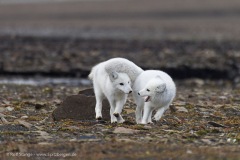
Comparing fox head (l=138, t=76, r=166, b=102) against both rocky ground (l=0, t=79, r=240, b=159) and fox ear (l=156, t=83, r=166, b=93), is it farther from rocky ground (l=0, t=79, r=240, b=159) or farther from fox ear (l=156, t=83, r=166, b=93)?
rocky ground (l=0, t=79, r=240, b=159)

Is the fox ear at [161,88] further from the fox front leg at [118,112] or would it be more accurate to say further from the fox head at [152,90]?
the fox front leg at [118,112]

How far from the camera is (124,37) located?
35750 millimetres

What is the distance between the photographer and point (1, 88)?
18.0m

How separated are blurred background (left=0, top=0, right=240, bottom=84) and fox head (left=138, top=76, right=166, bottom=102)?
11028 mm

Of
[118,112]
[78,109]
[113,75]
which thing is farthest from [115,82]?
[78,109]

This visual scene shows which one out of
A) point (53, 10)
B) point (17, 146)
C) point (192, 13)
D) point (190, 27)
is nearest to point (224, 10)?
point (192, 13)

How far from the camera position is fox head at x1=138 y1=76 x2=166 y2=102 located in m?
11.4

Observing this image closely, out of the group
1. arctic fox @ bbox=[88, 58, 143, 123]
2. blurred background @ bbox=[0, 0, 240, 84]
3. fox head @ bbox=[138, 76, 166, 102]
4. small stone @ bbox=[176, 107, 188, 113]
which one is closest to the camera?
fox head @ bbox=[138, 76, 166, 102]

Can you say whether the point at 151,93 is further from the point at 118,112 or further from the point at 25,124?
the point at 25,124

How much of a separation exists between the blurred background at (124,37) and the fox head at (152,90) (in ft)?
36.2

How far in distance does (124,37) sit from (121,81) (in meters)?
24.3

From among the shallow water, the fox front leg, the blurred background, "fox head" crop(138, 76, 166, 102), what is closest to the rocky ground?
the fox front leg

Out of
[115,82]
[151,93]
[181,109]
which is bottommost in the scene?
A: [181,109]

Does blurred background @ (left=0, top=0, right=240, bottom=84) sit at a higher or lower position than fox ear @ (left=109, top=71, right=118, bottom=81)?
lower
